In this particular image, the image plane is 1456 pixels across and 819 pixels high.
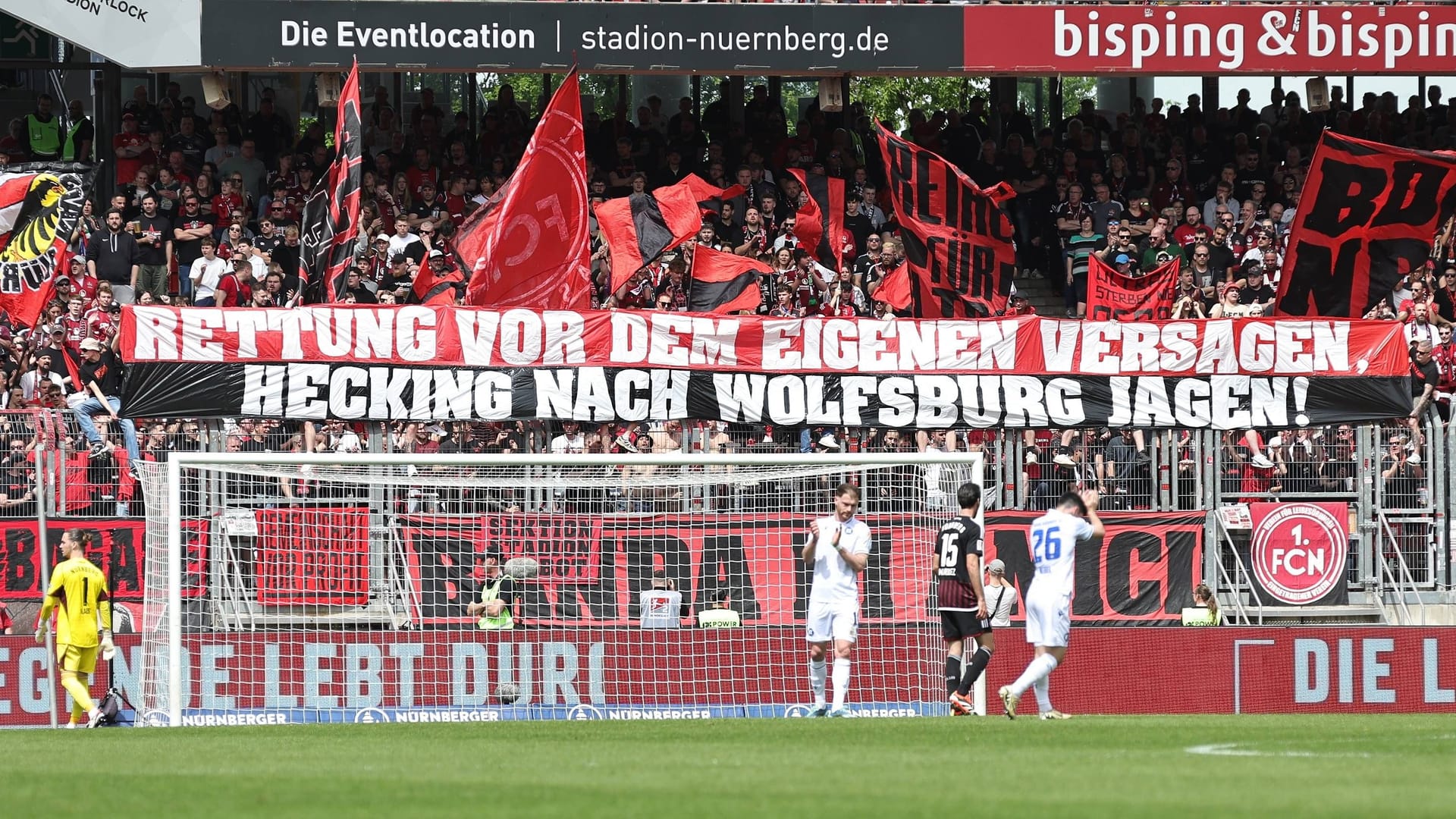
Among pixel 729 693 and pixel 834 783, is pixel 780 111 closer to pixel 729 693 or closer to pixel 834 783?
pixel 729 693

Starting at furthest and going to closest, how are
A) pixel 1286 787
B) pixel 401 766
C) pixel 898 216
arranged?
pixel 898 216, pixel 401 766, pixel 1286 787

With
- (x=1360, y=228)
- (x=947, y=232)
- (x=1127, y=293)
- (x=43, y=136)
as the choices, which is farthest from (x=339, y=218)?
(x=1360, y=228)

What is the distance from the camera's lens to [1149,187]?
2572cm

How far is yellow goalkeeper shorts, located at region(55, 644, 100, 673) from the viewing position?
53.4ft

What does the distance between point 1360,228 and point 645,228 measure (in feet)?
24.2

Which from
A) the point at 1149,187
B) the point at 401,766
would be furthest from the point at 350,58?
the point at 401,766

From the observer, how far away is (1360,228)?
68.8ft

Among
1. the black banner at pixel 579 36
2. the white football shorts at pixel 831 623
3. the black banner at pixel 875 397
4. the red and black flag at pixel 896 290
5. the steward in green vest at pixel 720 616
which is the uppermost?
the black banner at pixel 579 36

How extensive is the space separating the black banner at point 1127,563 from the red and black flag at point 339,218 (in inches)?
277

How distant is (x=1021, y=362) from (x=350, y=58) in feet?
29.2

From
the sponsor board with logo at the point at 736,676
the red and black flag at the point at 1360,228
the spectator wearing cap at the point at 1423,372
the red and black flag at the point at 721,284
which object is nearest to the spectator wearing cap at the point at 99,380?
the sponsor board with logo at the point at 736,676

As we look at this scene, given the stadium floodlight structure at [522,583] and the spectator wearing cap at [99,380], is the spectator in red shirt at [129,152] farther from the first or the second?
the stadium floodlight structure at [522,583]

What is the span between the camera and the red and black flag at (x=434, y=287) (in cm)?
2189

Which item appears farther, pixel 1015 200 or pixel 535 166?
pixel 1015 200
